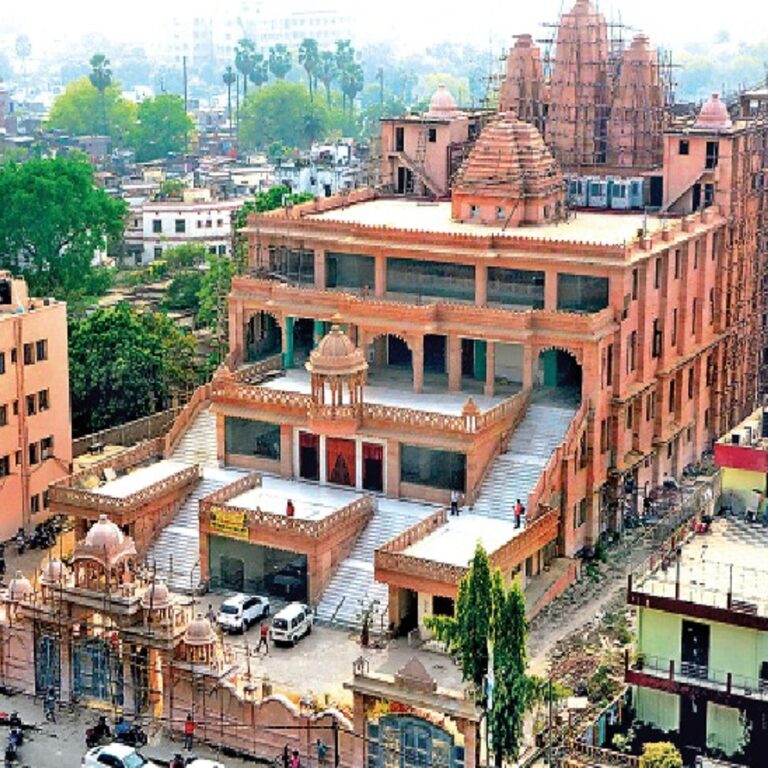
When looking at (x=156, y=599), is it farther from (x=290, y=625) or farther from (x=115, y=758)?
(x=290, y=625)

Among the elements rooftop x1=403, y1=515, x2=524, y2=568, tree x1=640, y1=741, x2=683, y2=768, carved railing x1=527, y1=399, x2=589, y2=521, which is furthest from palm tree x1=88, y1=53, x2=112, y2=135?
tree x1=640, y1=741, x2=683, y2=768

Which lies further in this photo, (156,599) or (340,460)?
(340,460)

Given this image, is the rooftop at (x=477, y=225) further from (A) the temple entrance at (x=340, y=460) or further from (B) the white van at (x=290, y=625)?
(B) the white van at (x=290, y=625)

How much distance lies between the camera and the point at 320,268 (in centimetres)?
6256

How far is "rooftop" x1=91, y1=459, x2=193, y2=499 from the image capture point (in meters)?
54.4

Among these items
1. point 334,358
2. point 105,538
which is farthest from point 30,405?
point 105,538

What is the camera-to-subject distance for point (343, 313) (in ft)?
193

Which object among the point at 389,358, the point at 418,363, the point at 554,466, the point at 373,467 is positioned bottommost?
the point at 373,467

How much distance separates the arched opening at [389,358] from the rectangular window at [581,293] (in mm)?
6549

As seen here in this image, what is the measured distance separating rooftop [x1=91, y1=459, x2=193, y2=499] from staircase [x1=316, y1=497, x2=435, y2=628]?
Answer: 25.6ft

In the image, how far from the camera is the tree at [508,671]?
3781cm

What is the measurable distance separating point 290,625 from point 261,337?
18.7m

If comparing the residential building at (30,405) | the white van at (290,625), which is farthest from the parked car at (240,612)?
the residential building at (30,405)

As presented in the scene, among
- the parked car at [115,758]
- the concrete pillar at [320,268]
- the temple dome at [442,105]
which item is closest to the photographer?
the parked car at [115,758]
